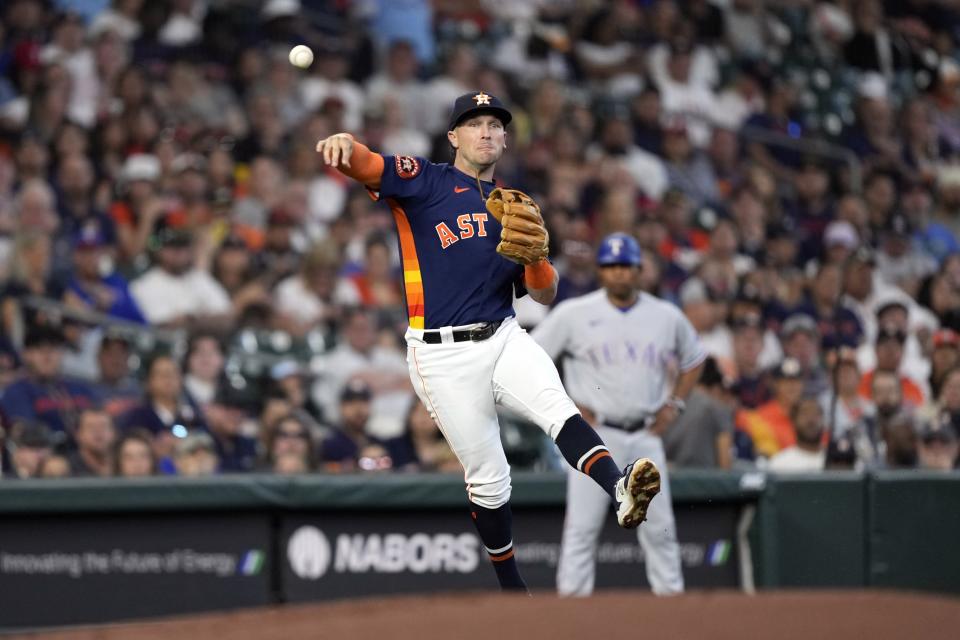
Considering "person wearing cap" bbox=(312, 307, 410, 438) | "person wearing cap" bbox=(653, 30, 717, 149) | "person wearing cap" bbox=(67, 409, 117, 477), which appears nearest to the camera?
"person wearing cap" bbox=(67, 409, 117, 477)

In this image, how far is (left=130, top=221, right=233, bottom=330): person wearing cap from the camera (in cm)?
895

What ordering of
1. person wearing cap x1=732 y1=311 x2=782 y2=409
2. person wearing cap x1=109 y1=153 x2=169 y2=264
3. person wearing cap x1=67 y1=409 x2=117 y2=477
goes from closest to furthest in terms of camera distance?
person wearing cap x1=67 y1=409 x2=117 y2=477, person wearing cap x1=732 y1=311 x2=782 y2=409, person wearing cap x1=109 y1=153 x2=169 y2=264

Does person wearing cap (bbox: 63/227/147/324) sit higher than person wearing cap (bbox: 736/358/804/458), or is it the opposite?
person wearing cap (bbox: 63/227/147/324)

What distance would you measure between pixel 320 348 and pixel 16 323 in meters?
1.83

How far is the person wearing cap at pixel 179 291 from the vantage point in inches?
352

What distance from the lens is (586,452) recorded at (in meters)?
5.08

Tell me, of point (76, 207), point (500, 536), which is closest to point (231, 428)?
point (76, 207)

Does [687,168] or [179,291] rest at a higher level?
[687,168]

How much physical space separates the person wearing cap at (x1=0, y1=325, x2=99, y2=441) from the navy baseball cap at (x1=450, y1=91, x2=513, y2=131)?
11.9 feet

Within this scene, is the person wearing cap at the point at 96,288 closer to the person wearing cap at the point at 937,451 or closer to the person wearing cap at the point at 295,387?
the person wearing cap at the point at 295,387

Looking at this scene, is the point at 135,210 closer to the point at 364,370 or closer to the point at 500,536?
the point at 364,370

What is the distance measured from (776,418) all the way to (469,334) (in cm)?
412

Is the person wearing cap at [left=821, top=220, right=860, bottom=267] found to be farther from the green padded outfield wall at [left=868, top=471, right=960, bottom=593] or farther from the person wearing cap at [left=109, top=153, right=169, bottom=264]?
Result: the person wearing cap at [left=109, top=153, right=169, bottom=264]

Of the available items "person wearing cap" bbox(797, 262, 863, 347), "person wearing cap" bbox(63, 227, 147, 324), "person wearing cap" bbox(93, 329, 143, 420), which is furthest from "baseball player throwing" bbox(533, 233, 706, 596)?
"person wearing cap" bbox(797, 262, 863, 347)
